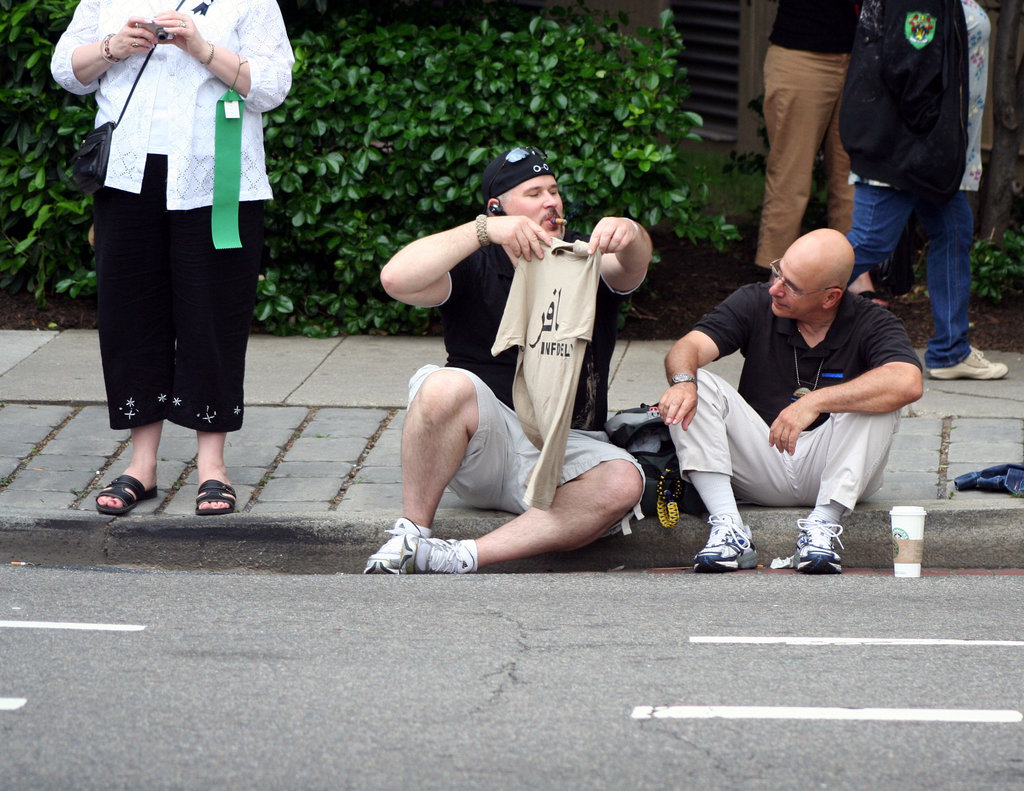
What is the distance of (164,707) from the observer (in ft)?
12.0

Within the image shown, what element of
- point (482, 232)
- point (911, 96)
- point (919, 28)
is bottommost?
point (482, 232)

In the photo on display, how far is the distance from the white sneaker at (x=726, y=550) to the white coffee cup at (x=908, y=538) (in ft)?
1.55

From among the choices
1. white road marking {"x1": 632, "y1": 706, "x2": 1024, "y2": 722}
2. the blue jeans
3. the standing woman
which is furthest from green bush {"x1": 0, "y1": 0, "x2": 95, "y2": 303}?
white road marking {"x1": 632, "y1": 706, "x2": 1024, "y2": 722}

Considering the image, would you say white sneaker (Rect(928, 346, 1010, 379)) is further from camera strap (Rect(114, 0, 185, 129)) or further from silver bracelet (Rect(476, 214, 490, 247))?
camera strap (Rect(114, 0, 185, 129))

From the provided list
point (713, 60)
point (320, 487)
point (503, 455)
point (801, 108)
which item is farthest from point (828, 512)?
point (713, 60)

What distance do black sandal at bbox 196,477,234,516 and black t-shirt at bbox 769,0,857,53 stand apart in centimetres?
417

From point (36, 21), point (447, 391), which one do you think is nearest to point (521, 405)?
point (447, 391)

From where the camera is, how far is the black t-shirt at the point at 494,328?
514 cm

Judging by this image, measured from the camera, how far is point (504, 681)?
12.7 feet

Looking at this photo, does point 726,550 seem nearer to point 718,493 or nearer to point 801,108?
point 718,493

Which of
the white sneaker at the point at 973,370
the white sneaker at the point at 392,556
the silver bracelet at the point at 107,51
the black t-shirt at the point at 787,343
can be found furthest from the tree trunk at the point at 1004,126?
the silver bracelet at the point at 107,51

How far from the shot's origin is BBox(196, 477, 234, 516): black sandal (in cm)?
536

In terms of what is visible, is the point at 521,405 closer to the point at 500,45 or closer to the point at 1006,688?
the point at 1006,688

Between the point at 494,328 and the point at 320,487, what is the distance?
1.03m
